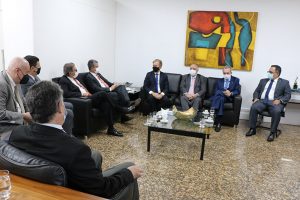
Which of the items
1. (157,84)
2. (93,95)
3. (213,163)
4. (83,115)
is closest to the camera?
(213,163)

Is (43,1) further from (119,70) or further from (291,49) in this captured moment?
(291,49)

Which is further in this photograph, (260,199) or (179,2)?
(179,2)

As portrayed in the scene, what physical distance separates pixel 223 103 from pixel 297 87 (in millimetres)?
1635

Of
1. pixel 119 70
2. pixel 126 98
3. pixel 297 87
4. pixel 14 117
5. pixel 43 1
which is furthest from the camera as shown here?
pixel 119 70

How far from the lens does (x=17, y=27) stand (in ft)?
13.0

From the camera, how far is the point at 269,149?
4129 mm

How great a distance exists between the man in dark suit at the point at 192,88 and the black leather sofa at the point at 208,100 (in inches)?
6.2

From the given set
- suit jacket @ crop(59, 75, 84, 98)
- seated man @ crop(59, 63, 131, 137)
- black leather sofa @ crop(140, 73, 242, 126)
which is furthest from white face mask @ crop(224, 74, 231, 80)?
suit jacket @ crop(59, 75, 84, 98)

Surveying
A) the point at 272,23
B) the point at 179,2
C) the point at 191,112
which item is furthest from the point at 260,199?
the point at 179,2

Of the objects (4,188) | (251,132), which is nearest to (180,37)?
(251,132)

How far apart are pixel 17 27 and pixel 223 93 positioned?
3.62 metres

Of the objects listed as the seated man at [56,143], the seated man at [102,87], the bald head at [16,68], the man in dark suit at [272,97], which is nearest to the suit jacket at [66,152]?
the seated man at [56,143]

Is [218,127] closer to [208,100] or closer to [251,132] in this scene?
[251,132]

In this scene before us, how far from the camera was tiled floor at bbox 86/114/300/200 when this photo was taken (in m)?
2.83
